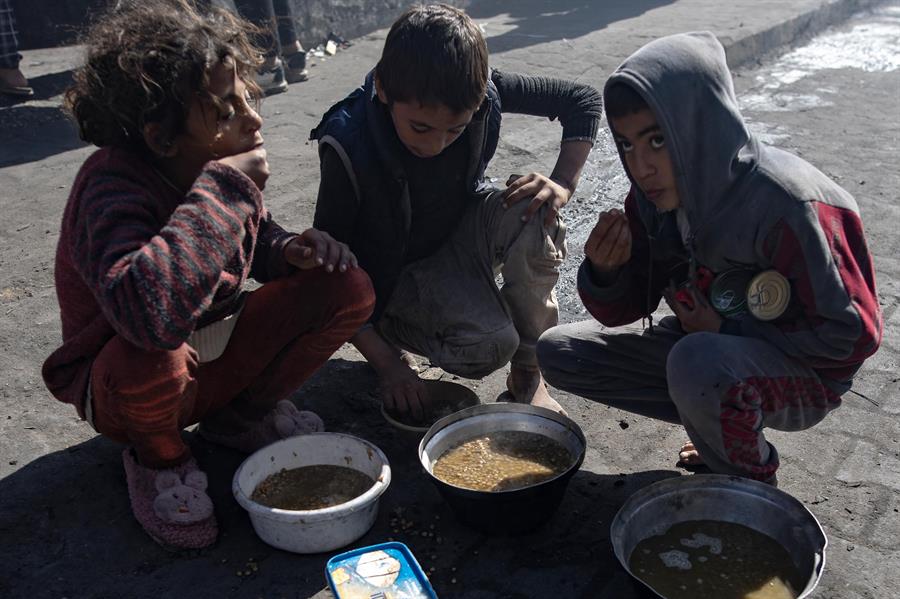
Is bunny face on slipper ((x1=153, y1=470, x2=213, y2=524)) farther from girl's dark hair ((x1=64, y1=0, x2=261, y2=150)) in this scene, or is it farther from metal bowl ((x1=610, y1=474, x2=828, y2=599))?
metal bowl ((x1=610, y1=474, x2=828, y2=599))

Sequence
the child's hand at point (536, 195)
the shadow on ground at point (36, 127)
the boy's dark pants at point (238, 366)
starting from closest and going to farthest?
the boy's dark pants at point (238, 366) → the child's hand at point (536, 195) → the shadow on ground at point (36, 127)

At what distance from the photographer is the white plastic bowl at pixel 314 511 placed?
Answer: 2.32 meters

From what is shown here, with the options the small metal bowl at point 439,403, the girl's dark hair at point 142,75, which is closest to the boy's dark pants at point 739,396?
the small metal bowl at point 439,403

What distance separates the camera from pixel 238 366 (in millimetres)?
2678

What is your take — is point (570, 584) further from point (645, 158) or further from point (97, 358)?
point (97, 358)

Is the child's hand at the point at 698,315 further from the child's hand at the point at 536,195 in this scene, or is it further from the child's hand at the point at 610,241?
the child's hand at the point at 536,195

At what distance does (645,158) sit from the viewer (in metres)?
2.45

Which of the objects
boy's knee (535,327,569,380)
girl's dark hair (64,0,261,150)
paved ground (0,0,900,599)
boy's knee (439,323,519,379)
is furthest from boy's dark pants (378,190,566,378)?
girl's dark hair (64,0,261,150)

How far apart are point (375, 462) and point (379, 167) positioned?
0.89m

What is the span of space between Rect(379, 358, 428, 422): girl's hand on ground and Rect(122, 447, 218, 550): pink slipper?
Answer: 25.4 inches

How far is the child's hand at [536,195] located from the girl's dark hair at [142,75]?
0.97 meters

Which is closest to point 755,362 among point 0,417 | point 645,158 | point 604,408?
point 645,158

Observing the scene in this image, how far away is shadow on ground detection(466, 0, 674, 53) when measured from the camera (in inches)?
321

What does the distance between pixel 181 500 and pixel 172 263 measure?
674mm
